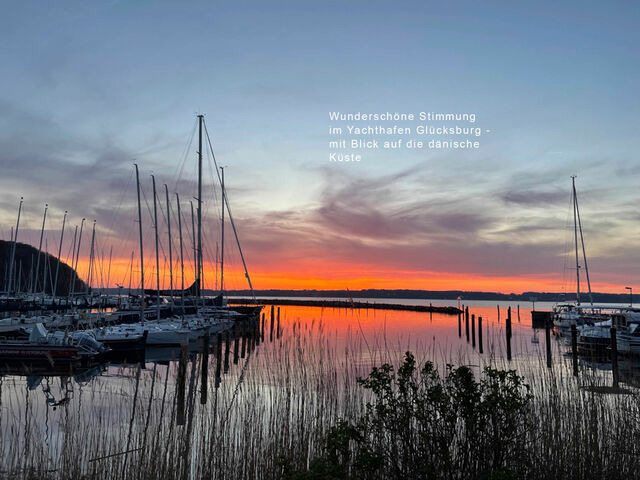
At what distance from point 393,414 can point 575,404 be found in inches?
206

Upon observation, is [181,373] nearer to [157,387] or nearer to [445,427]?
[445,427]

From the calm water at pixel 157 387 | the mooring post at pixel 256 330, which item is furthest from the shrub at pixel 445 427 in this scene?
the mooring post at pixel 256 330

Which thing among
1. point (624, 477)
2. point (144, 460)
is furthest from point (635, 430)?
point (144, 460)

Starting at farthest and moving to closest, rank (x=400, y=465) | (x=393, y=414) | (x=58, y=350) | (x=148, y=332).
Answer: (x=148, y=332)
(x=58, y=350)
(x=400, y=465)
(x=393, y=414)

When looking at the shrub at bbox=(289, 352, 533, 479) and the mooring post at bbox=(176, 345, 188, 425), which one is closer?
the shrub at bbox=(289, 352, 533, 479)

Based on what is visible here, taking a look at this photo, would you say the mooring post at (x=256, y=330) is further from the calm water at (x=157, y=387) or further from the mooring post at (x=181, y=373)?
the mooring post at (x=181, y=373)

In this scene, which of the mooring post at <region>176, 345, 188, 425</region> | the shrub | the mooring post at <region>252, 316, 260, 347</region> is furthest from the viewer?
the mooring post at <region>252, 316, 260, 347</region>

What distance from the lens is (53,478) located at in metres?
8.66

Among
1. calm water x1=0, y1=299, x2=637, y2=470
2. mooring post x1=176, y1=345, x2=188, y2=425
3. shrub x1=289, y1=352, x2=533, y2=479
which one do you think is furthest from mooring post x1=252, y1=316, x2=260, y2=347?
shrub x1=289, y1=352, x2=533, y2=479

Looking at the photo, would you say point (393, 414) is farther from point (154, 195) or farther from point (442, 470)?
point (154, 195)

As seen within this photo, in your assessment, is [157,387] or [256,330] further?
[256,330]

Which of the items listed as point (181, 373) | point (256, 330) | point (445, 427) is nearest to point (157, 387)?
point (181, 373)

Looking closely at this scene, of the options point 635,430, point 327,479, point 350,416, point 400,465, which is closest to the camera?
point 327,479

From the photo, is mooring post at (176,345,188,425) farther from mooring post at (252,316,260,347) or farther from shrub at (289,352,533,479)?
mooring post at (252,316,260,347)
